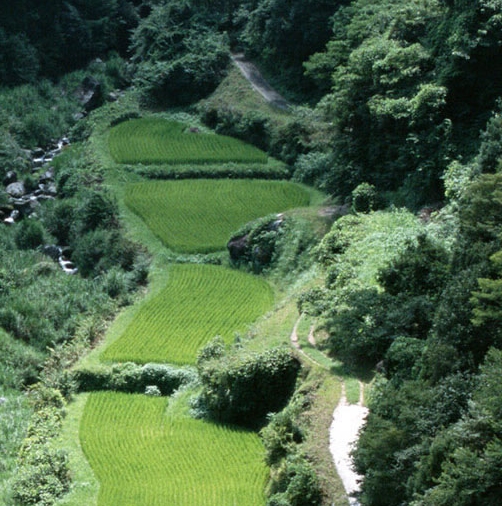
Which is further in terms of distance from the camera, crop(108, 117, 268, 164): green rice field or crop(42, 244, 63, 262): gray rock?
crop(108, 117, 268, 164): green rice field

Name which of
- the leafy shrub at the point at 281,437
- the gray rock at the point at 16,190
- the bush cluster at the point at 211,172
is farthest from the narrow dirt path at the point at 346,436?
the gray rock at the point at 16,190

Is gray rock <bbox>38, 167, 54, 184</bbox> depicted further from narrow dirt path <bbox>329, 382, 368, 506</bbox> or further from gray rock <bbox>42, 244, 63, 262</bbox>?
narrow dirt path <bbox>329, 382, 368, 506</bbox>

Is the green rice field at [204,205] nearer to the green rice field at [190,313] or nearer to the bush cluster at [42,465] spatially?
the green rice field at [190,313]

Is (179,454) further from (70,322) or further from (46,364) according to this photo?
(70,322)

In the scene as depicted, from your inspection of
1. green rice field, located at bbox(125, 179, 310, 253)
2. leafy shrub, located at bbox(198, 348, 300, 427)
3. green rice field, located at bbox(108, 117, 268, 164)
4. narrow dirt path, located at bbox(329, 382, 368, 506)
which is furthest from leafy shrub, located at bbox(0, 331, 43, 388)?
green rice field, located at bbox(108, 117, 268, 164)

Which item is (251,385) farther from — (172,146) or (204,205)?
(172,146)

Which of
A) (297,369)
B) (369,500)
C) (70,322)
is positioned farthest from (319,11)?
(369,500)
